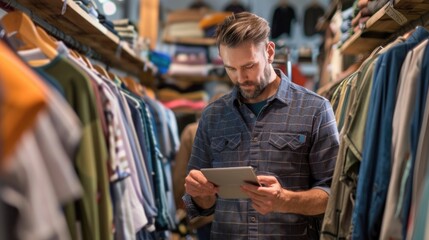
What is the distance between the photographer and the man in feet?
6.19

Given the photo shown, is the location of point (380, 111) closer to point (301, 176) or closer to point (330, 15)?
point (301, 176)

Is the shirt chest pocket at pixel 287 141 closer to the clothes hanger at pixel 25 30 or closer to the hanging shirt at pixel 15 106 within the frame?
the clothes hanger at pixel 25 30

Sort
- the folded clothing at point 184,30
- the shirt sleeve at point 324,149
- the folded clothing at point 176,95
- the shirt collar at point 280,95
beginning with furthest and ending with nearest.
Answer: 1. the folded clothing at point 184,30
2. the folded clothing at point 176,95
3. the shirt collar at point 280,95
4. the shirt sleeve at point 324,149

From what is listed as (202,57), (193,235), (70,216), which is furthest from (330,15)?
(70,216)

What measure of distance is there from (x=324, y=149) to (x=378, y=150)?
46cm

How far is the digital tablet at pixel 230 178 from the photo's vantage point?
1681 millimetres

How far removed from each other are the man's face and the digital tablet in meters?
0.38

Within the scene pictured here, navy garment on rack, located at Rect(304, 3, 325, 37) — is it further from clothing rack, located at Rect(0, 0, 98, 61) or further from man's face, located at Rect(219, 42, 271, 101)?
man's face, located at Rect(219, 42, 271, 101)

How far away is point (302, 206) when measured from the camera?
5.89 ft

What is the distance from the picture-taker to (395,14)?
2.15 meters

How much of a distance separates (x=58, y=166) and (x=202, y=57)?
15.7 ft

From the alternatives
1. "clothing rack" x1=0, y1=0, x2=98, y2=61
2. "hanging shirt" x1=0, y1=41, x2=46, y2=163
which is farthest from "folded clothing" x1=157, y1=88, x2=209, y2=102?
"hanging shirt" x1=0, y1=41, x2=46, y2=163

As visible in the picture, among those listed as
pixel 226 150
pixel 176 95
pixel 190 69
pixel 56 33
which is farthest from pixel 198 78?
pixel 226 150

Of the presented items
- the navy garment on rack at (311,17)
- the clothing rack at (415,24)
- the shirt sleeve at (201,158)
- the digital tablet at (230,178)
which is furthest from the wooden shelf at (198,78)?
the digital tablet at (230,178)
